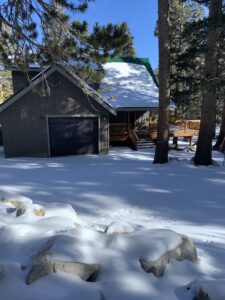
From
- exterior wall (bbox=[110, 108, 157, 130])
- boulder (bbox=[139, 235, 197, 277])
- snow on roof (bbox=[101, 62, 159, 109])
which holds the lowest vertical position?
boulder (bbox=[139, 235, 197, 277])

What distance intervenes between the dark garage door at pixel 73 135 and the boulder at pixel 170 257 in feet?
44.1

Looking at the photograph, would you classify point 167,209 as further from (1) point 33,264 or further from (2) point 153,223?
(1) point 33,264

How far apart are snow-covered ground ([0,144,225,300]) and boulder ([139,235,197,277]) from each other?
58 mm

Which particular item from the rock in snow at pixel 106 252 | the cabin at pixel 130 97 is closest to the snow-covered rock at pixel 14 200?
the rock in snow at pixel 106 252

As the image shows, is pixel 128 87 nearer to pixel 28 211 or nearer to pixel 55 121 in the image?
pixel 55 121

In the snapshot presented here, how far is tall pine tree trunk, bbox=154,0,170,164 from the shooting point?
1168 cm

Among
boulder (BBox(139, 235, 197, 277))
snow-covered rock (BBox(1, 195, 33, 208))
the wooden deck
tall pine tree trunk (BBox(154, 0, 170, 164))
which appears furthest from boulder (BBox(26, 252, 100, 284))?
the wooden deck

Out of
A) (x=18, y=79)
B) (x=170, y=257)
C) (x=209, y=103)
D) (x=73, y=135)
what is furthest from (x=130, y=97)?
(x=170, y=257)

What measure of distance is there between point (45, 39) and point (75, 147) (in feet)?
33.0

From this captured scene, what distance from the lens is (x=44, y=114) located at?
16.0 meters

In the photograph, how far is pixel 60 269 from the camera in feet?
9.81

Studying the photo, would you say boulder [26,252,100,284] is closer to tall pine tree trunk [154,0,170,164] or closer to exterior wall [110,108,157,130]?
tall pine tree trunk [154,0,170,164]

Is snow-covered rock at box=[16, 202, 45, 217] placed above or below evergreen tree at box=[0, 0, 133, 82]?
below

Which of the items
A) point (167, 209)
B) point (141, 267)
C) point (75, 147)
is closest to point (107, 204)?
point (167, 209)
